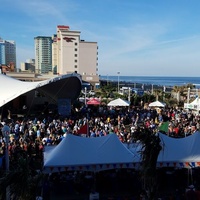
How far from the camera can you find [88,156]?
374 inches

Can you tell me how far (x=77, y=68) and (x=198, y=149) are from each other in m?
108

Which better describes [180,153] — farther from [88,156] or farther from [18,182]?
[18,182]

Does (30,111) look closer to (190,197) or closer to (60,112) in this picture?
(60,112)

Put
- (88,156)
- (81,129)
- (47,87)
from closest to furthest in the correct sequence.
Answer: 1. (88,156)
2. (81,129)
3. (47,87)

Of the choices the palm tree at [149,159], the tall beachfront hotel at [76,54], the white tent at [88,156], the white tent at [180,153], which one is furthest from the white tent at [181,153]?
the tall beachfront hotel at [76,54]

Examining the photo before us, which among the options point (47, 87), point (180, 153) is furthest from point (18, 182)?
point (47, 87)

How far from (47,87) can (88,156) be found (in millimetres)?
19758

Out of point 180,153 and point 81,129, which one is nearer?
point 180,153

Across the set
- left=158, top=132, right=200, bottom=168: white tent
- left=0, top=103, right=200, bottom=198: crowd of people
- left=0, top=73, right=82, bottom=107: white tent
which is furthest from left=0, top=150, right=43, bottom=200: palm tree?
left=0, top=73, right=82, bottom=107: white tent

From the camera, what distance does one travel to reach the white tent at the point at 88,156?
30.0ft

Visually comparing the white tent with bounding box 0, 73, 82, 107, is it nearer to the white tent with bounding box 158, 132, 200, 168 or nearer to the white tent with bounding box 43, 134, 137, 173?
the white tent with bounding box 43, 134, 137, 173

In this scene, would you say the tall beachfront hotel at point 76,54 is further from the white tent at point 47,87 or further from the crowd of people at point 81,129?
the crowd of people at point 81,129

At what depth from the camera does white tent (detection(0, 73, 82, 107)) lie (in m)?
21.2

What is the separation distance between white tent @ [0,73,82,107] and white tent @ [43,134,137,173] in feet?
39.5
